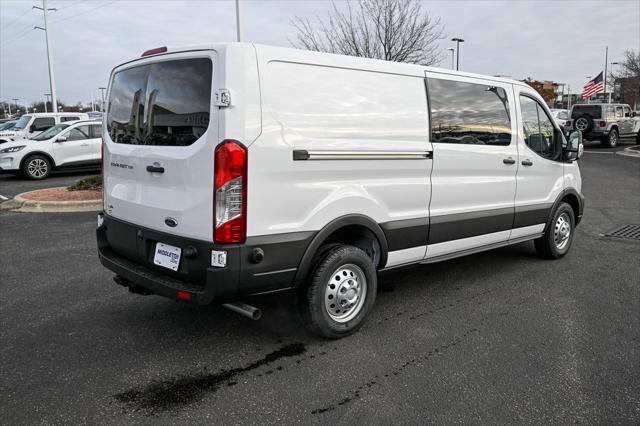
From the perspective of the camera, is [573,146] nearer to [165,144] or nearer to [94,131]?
[165,144]

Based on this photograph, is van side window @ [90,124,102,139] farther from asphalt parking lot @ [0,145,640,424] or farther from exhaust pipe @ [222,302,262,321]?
exhaust pipe @ [222,302,262,321]

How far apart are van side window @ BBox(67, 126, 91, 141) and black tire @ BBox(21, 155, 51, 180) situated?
889mm

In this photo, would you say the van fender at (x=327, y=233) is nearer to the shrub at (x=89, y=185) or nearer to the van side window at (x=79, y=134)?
the shrub at (x=89, y=185)

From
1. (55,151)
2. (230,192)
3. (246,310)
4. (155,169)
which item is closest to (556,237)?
(246,310)

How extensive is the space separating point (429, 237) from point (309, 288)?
1.36m

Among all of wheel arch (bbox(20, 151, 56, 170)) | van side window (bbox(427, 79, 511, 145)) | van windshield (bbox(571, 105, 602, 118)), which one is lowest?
wheel arch (bbox(20, 151, 56, 170))

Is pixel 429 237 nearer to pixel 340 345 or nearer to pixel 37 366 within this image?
pixel 340 345

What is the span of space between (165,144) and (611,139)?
80.3 feet

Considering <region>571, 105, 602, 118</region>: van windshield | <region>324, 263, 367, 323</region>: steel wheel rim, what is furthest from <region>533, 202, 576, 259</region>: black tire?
<region>571, 105, 602, 118</region>: van windshield

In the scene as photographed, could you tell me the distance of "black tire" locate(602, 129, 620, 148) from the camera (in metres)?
23.1

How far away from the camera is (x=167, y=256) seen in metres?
3.52

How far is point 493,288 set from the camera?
5117 millimetres

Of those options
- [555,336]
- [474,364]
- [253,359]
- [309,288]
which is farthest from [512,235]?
A: [253,359]

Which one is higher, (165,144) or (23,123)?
(23,123)
